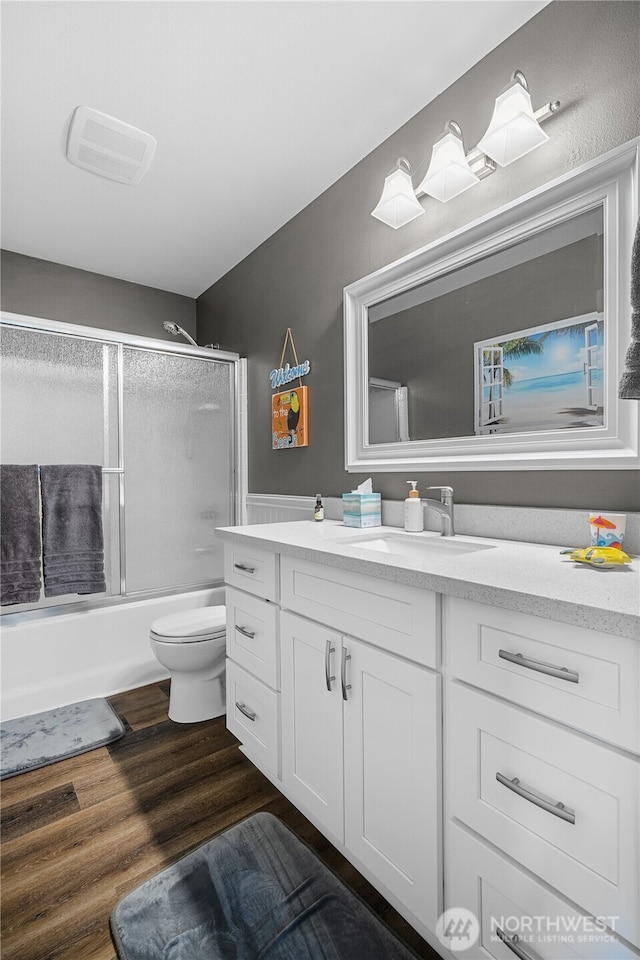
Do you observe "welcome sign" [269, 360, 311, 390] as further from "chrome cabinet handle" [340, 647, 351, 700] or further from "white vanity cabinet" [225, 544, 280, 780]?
"chrome cabinet handle" [340, 647, 351, 700]

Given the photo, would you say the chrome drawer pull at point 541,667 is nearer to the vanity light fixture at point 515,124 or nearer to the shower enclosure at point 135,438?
the vanity light fixture at point 515,124

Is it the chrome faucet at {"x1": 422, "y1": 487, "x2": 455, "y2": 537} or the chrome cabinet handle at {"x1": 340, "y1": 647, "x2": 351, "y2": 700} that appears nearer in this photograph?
the chrome cabinet handle at {"x1": 340, "y1": 647, "x2": 351, "y2": 700}

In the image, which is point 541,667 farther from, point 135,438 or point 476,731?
point 135,438

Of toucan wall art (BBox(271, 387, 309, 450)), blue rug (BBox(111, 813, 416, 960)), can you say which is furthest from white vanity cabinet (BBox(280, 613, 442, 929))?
toucan wall art (BBox(271, 387, 309, 450))

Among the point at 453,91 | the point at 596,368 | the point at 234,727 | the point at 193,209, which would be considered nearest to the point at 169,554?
the point at 234,727

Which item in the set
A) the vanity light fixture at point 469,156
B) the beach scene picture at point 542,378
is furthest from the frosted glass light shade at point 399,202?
the beach scene picture at point 542,378

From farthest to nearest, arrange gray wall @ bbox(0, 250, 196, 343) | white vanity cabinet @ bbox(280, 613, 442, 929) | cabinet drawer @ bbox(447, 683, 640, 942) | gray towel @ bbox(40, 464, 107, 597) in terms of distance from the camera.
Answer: gray wall @ bbox(0, 250, 196, 343)
gray towel @ bbox(40, 464, 107, 597)
white vanity cabinet @ bbox(280, 613, 442, 929)
cabinet drawer @ bbox(447, 683, 640, 942)

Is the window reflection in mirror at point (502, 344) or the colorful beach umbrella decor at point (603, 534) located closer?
the colorful beach umbrella decor at point (603, 534)

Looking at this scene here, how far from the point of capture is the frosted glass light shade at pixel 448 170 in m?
1.46

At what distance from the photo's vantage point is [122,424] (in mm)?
2480

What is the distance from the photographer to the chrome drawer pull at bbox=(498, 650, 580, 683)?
2.42 ft

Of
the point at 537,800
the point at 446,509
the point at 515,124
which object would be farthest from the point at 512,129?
the point at 537,800

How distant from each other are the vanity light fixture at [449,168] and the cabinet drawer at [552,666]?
4.35ft

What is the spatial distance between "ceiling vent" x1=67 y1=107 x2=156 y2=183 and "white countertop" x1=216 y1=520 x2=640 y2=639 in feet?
5.42
